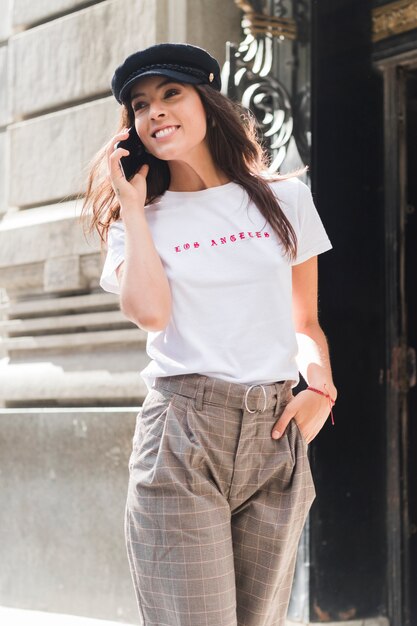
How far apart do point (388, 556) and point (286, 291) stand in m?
2.56

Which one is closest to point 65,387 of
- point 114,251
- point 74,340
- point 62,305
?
point 74,340

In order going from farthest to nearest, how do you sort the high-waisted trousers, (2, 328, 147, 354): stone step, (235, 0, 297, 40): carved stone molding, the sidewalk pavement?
the sidewalk pavement
(2, 328, 147, 354): stone step
(235, 0, 297, 40): carved stone molding
the high-waisted trousers

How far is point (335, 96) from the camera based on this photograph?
4.89 metres

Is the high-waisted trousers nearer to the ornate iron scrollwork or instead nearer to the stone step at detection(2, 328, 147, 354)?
the ornate iron scrollwork

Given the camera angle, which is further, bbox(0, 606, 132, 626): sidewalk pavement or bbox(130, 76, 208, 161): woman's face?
bbox(0, 606, 132, 626): sidewalk pavement

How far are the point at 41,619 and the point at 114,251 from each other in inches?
136

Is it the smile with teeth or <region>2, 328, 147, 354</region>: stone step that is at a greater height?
the smile with teeth

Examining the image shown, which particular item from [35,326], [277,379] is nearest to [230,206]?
[277,379]

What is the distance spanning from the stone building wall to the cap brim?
2665 mm

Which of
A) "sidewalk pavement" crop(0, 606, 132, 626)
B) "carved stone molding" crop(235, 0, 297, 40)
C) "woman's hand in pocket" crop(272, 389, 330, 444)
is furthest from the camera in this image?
"sidewalk pavement" crop(0, 606, 132, 626)

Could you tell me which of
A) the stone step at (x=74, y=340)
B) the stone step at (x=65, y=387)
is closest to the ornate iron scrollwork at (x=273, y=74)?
the stone step at (x=74, y=340)

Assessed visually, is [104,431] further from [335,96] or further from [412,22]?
[412,22]

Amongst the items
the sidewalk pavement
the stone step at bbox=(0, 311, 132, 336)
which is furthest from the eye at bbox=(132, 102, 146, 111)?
the sidewalk pavement

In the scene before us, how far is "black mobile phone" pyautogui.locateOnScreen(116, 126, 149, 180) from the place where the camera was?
2.79m
